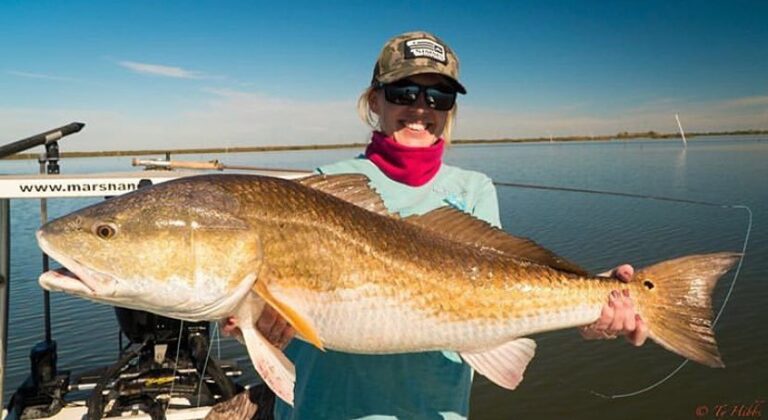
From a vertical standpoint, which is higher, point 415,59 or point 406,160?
point 415,59

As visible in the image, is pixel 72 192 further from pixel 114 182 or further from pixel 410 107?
pixel 410 107

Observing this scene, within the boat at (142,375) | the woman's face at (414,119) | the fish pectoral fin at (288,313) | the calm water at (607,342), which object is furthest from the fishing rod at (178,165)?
the calm water at (607,342)

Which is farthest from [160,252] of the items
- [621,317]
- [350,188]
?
[621,317]

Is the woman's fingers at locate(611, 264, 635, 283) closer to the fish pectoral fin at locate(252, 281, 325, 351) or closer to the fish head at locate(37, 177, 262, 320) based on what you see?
the fish pectoral fin at locate(252, 281, 325, 351)

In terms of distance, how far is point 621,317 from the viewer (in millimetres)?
3170

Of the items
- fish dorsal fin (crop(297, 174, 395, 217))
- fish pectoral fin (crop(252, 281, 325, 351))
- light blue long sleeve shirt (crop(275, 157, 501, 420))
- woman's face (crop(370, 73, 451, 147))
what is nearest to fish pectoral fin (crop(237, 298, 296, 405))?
fish pectoral fin (crop(252, 281, 325, 351))

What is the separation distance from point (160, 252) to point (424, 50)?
1.89 metres

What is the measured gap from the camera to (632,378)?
32.3 feet

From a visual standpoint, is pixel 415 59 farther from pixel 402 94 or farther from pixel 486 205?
pixel 486 205

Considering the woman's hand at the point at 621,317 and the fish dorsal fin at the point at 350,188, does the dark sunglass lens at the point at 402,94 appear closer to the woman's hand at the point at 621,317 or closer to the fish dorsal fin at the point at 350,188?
the fish dorsal fin at the point at 350,188

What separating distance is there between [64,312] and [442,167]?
524 inches

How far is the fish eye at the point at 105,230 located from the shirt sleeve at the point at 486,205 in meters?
1.97

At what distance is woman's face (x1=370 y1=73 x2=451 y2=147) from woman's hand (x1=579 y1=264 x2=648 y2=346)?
1368 millimetres

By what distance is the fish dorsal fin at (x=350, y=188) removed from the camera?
295 cm
